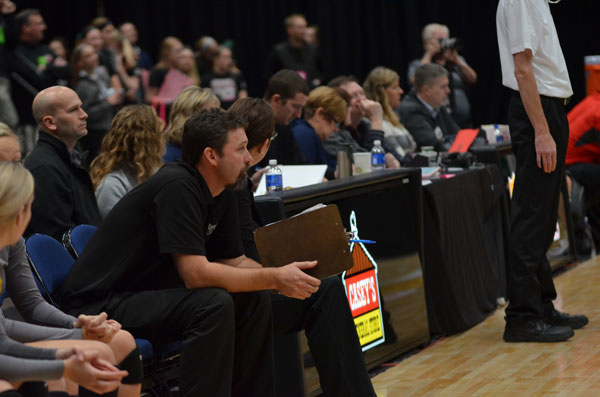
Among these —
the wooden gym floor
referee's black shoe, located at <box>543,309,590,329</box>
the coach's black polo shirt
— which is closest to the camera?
the coach's black polo shirt

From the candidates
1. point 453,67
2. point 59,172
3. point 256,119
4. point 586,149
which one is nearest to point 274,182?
point 256,119

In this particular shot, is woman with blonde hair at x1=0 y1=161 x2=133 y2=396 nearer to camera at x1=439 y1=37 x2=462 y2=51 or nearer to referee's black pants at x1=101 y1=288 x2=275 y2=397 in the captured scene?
referee's black pants at x1=101 y1=288 x2=275 y2=397

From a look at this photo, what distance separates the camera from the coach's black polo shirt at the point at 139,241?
3092mm

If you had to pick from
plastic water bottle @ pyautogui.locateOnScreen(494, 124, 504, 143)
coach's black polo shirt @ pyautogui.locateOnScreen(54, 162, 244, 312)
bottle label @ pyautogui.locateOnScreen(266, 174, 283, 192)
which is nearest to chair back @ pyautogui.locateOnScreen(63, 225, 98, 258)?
coach's black polo shirt @ pyautogui.locateOnScreen(54, 162, 244, 312)

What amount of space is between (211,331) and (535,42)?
7.28 ft

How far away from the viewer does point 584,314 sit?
508 cm

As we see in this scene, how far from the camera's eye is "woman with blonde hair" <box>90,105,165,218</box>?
14.2 feet

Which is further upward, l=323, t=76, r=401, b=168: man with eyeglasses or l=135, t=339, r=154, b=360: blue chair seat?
l=323, t=76, r=401, b=168: man with eyeglasses

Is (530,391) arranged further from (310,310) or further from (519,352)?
(310,310)

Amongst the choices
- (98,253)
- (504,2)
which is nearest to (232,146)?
(98,253)

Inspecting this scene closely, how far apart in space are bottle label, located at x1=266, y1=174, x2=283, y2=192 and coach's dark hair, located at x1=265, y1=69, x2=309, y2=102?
1.20m

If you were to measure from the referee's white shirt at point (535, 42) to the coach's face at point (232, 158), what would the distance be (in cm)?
167

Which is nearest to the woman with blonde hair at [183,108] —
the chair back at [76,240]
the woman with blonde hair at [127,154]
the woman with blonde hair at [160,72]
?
the woman with blonde hair at [127,154]

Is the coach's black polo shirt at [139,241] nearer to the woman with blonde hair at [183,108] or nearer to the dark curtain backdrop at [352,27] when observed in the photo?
the woman with blonde hair at [183,108]
